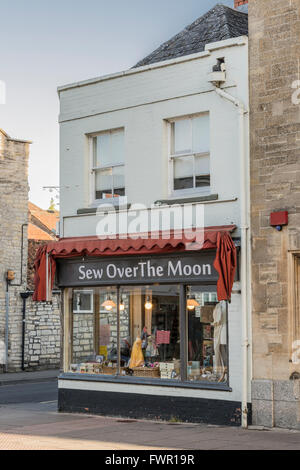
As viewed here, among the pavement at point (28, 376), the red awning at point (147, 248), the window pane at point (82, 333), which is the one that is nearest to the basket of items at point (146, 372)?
the window pane at point (82, 333)

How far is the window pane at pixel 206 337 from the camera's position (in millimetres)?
15359

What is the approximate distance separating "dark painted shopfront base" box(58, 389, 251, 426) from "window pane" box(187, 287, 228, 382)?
21.3 inches

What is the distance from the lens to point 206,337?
1568 cm

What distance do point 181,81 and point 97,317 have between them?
5.43m

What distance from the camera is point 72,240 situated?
17766mm

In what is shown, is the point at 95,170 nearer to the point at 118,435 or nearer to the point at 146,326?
the point at 146,326

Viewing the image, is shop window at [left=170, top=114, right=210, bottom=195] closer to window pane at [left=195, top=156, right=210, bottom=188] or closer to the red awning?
window pane at [left=195, top=156, right=210, bottom=188]

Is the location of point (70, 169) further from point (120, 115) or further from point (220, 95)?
point (220, 95)

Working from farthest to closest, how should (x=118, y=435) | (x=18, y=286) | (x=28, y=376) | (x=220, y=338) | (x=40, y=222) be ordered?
(x=40, y=222) < (x=18, y=286) < (x=28, y=376) < (x=220, y=338) < (x=118, y=435)

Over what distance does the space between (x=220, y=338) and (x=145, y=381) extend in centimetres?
202

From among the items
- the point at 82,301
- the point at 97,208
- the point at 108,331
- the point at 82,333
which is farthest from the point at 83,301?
the point at 97,208

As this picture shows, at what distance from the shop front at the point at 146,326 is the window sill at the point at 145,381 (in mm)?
23

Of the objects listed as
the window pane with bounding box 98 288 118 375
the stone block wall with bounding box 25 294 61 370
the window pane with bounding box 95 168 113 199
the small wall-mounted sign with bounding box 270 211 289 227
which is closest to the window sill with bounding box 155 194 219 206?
the small wall-mounted sign with bounding box 270 211 289 227

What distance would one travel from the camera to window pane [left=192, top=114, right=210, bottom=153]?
1614cm
